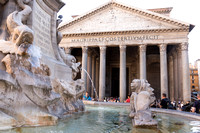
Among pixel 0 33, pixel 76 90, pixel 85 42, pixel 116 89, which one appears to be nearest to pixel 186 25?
pixel 85 42

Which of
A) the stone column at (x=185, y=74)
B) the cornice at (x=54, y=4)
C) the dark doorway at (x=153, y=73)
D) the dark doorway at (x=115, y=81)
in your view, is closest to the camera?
the cornice at (x=54, y=4)

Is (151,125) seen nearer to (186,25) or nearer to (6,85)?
(6,85)

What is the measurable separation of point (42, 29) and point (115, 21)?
16.4m

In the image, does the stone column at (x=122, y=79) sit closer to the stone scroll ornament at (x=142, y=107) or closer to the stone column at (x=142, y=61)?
the stone column at (x=142, y=61)

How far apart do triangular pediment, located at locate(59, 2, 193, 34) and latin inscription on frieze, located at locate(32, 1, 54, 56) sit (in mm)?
15386

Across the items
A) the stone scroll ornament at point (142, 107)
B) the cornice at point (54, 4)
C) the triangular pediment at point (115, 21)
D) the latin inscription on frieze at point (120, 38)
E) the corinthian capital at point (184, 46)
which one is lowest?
the stone scroll ornament at point (142, 107)

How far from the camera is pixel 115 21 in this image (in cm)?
1969

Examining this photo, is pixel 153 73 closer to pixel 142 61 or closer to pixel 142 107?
pixel 142 61

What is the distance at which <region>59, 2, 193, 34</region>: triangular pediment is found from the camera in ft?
61.0

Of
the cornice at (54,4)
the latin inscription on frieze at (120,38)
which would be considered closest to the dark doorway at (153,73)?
the latin inscription on frieze at (120,38)

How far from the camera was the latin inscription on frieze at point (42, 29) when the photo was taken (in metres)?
3.75

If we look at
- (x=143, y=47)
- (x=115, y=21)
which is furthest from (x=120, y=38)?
(x=143, y=47)

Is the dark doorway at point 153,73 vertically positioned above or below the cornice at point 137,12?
below

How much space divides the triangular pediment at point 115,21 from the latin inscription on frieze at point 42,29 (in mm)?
15386
